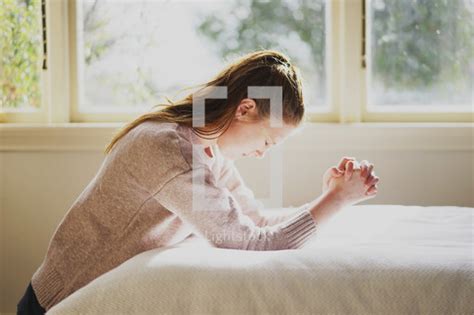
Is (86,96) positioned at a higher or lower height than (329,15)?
lower

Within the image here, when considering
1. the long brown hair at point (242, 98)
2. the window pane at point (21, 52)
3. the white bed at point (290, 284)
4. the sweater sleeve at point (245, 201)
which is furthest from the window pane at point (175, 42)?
the white bed at point (290, 284)

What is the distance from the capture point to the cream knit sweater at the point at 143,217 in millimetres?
1258

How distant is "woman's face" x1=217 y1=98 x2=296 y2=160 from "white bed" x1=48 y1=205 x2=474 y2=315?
1.35 feet

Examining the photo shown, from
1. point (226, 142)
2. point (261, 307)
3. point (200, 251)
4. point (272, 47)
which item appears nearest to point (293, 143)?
point (272, 47)

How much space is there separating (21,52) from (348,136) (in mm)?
1182

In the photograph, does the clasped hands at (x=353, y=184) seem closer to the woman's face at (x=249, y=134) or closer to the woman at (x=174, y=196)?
the woman at (x=174, y=196)

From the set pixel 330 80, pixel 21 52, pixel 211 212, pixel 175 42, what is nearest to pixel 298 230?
pixel 211 212

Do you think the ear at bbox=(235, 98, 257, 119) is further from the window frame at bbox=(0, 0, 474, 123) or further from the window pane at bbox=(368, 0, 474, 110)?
the window pane at bbox=(368, 0, 474, 110)

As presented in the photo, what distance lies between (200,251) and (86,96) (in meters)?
1.27

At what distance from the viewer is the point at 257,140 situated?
1471mm

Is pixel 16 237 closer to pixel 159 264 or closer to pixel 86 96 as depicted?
pixel 86 96

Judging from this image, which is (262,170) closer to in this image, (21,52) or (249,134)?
(249,134)

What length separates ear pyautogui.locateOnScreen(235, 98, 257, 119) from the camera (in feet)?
4.68

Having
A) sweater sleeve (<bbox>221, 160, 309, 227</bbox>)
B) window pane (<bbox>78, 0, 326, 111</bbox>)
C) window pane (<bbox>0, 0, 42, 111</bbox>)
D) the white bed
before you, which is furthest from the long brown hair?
window pane (<bbox>0, 0, 42, 111</bbox>)
